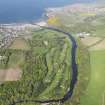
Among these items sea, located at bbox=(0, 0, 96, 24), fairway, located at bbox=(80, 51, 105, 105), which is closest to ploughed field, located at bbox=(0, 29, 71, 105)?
fairway, located at bbox=(80, 51, 105, 105)

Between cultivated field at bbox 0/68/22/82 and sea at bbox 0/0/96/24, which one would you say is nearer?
cultivated field at bbox 0/68/22/82

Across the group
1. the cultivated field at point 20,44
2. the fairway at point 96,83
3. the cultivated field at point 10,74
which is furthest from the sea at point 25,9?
the cultivated field at point 10,74

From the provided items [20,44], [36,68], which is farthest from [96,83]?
[20,44]

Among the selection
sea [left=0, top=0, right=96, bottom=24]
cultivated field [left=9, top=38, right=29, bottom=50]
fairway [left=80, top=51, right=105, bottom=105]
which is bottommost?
fairway [left=80, top=51, right=105, bottom=105]

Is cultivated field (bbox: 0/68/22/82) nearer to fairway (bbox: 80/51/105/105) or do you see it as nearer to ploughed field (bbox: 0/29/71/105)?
ploughed field (bbox: 0/29/71/105)

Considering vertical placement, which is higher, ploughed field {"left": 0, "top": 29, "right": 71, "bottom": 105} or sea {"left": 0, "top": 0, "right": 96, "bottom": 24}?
sea {"left": 0, "top": 0, "right": 96, "bottom": 24}
